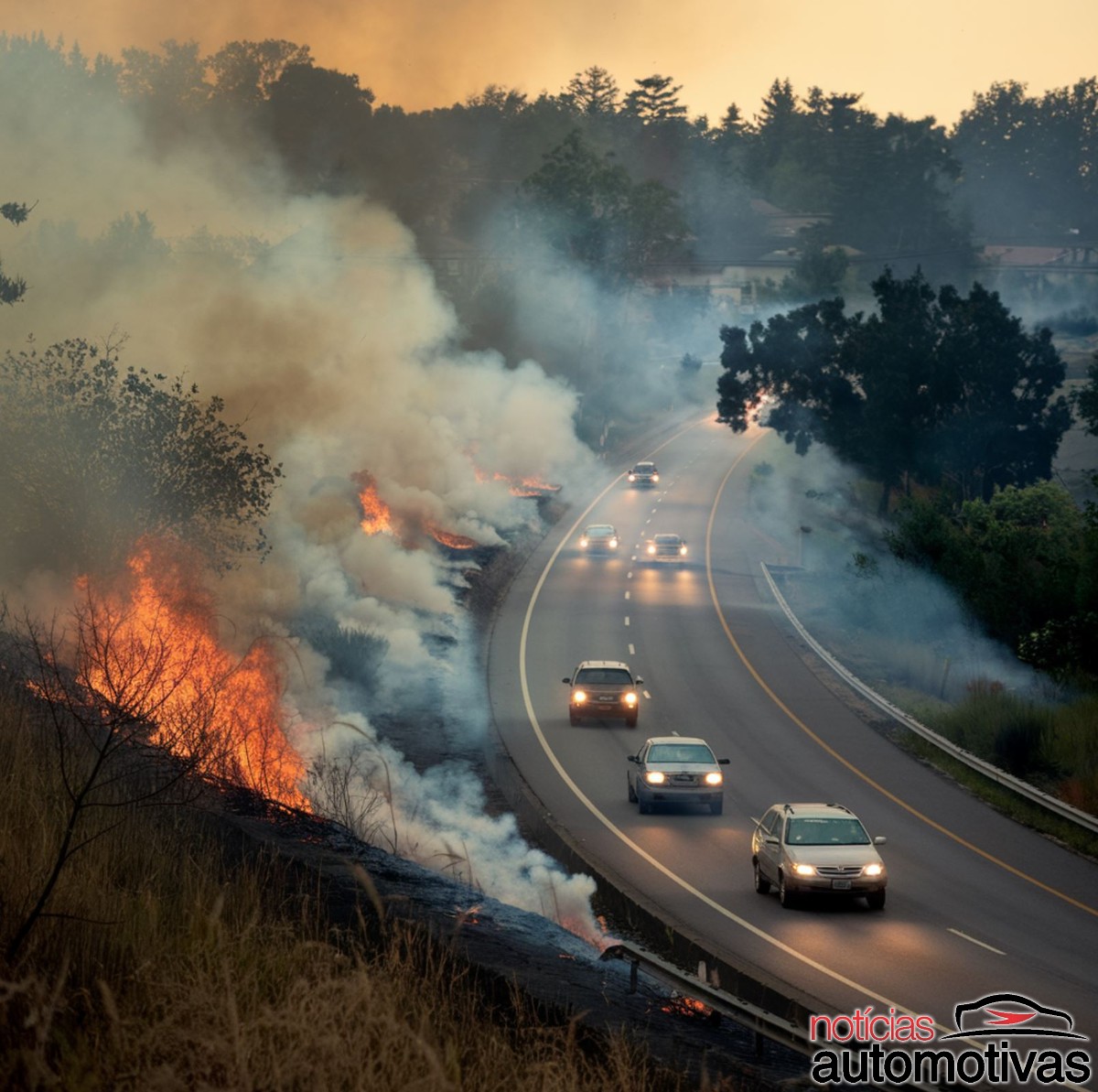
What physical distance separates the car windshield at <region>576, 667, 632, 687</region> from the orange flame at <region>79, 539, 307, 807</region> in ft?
28.6

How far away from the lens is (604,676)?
38.6 meters

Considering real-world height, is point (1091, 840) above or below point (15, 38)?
below

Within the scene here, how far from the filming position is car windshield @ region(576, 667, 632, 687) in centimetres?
3834

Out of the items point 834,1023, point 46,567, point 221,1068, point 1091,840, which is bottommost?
point 221,1068

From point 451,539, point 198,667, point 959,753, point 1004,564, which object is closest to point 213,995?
point 198,667

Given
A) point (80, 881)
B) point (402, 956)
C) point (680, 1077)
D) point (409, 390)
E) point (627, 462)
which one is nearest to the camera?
point (680, 1077)

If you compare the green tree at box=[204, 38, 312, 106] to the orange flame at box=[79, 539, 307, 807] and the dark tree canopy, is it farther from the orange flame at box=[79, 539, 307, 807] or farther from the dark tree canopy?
the orange flame at box=[79, 539, 307, 807]

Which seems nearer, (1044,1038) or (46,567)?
(1044,1038)

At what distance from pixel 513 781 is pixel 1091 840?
1120 cm

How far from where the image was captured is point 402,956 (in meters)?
11.3

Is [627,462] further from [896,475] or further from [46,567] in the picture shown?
[46,567]

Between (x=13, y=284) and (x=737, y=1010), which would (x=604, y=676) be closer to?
(x=13, y=284)

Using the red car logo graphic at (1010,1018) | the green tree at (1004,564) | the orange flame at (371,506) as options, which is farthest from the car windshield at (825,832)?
the orange flame at (371,506)

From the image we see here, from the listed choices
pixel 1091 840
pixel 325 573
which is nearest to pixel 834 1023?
pixel 1091 840
